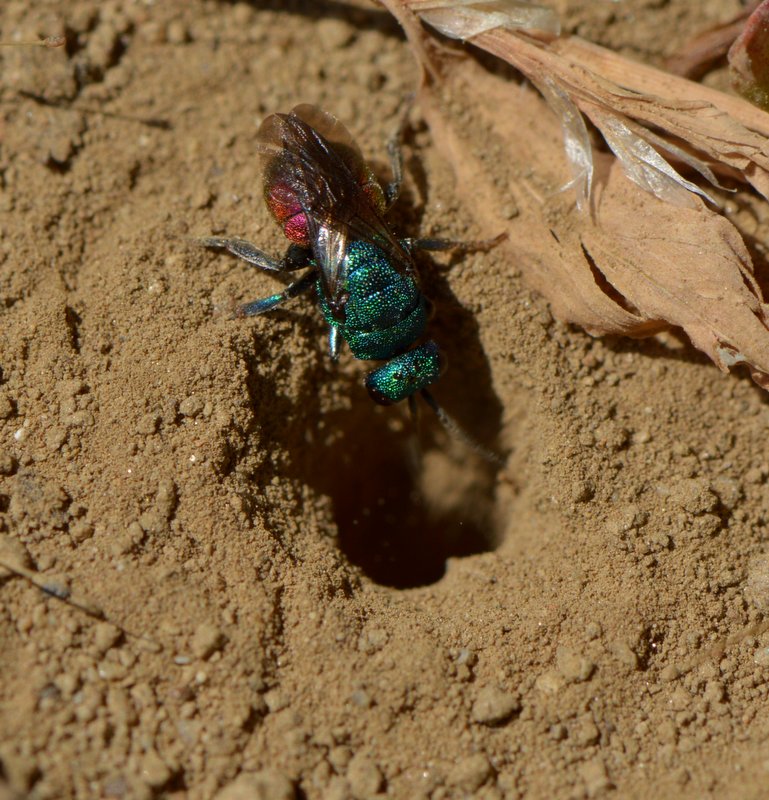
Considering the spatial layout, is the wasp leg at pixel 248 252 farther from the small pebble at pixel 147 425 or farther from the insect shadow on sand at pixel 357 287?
the small pebble at pixel 147 425

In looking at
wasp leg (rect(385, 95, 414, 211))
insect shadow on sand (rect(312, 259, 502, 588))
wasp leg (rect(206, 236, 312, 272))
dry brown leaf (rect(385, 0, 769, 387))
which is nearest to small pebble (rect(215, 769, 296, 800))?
insect shadow on sand (rect(312, 259, 502, 588))

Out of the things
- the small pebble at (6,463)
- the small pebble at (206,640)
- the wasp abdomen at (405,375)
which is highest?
the wasp abdomen at (405,375)

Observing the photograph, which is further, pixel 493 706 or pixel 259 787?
pixel 493 706

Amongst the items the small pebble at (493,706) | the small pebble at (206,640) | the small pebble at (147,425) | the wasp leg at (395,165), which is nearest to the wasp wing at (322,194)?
the wasp leg at (395,165)

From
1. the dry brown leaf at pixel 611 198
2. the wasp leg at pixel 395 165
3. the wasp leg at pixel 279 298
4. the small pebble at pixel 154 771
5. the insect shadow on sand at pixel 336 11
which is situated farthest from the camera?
the insect shadow on sand at pixel 336 11

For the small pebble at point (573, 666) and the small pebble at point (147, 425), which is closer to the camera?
the small pebble at point (573, 666)

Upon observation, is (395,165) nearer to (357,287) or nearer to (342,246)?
(342,246)

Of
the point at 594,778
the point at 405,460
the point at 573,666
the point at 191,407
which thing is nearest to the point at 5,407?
the point at 191,407

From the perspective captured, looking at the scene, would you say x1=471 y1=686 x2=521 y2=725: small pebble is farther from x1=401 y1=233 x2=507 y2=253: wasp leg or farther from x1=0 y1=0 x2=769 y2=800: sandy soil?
x1=401 y1=233 x2=507 y2=253: wasp leg

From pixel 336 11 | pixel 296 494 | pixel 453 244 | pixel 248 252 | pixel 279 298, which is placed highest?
pixel 336 11
